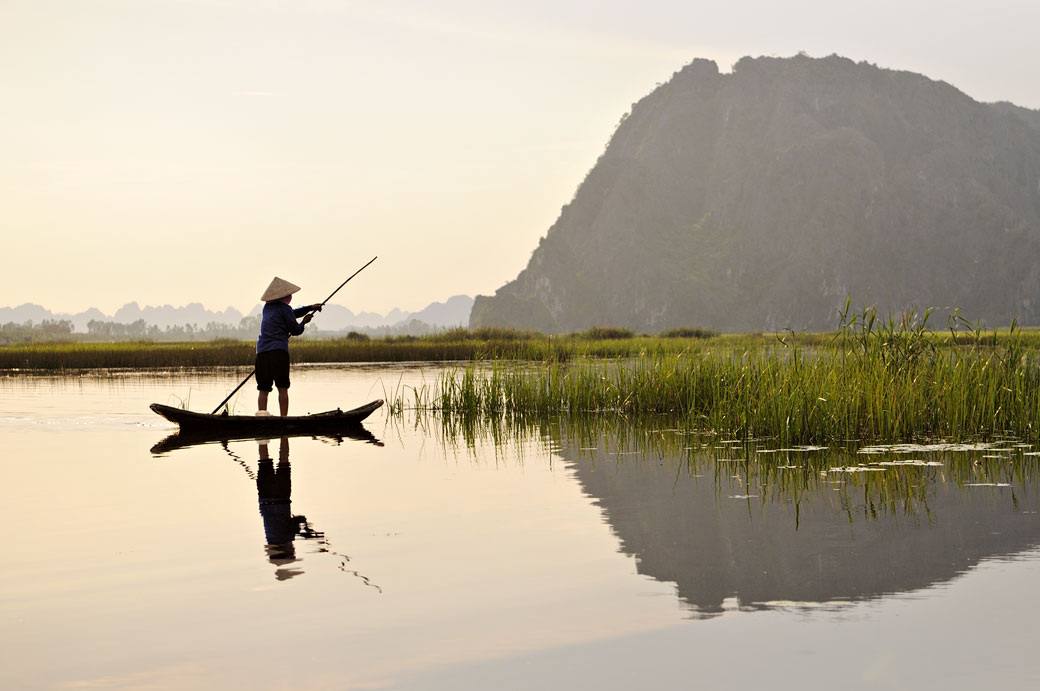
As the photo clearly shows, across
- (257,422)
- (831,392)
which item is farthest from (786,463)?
(257,422)

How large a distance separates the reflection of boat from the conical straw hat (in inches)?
98.3

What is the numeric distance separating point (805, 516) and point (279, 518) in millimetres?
5185

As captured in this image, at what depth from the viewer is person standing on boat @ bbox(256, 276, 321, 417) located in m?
16.6

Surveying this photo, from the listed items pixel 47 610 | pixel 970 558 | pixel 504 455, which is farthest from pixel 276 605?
pixel 504 455

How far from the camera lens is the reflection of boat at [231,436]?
16.9 metres

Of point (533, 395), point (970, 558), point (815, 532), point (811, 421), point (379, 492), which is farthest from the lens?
point (533, 395)

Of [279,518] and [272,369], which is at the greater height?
[272,369]

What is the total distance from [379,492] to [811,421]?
655 cm

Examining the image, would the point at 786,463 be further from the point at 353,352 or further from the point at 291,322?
the point at 353,352

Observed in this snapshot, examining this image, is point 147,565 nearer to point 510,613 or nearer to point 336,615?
point 336,615

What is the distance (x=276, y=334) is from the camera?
55.1ft

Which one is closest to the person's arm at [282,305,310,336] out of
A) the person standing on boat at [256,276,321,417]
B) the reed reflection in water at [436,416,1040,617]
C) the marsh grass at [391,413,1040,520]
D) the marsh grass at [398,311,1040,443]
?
the person standing on boat at [256,276,321,417]

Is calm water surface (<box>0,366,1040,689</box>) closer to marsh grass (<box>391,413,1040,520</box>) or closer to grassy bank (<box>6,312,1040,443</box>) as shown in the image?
marsh grass (<box>391,413,1040,520</box>)

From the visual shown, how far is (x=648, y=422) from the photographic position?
18.5 meters
